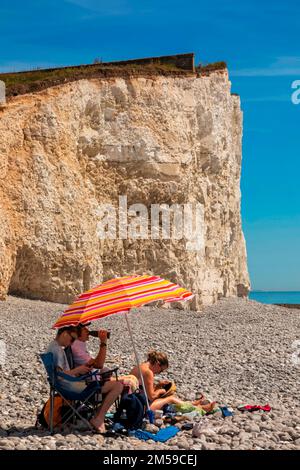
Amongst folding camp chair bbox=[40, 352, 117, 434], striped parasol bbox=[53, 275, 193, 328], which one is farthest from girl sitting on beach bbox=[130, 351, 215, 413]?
folding camp chair bbox=[40, 352, 117, 434]

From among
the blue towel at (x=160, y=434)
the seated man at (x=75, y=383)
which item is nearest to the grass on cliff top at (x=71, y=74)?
the seated man at (x=75, y=383)

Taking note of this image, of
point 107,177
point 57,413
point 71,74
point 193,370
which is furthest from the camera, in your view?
point 107,177

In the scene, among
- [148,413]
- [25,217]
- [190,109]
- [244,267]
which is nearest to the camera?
[148,413]

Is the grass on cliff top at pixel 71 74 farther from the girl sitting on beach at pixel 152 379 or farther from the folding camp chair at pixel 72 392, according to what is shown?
the folding camp chair at pixel 72 392

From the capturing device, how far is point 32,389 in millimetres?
11297

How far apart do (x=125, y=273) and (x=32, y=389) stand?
1776 cm

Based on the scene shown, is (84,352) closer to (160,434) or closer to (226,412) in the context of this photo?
(160,434)

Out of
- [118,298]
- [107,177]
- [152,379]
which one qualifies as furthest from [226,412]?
[107,177]

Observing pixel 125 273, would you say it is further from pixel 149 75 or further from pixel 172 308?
pixel 149 75

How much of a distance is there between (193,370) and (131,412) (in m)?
4.84

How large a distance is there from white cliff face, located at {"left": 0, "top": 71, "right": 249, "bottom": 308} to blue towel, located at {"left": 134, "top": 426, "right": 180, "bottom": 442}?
15165 mm

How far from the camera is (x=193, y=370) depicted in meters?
13.4

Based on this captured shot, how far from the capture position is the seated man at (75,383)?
8484 mm
